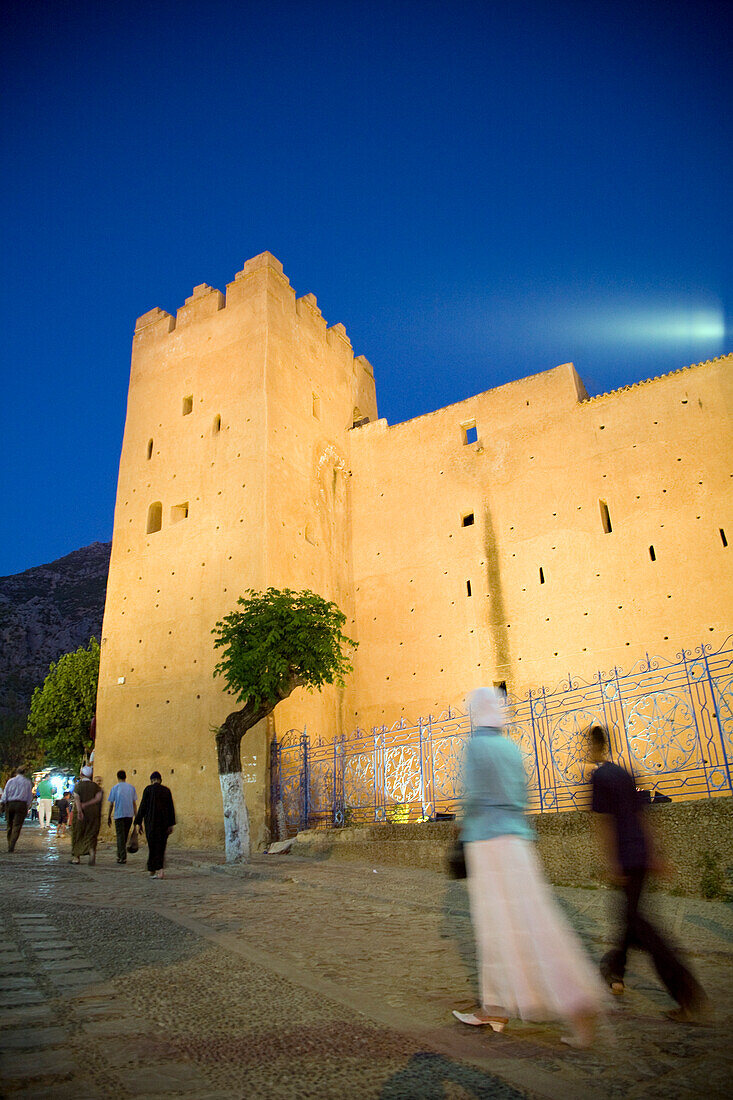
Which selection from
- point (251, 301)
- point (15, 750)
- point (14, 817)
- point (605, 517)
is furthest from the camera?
point (15, 750)

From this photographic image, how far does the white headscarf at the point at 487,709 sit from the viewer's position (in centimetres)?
347

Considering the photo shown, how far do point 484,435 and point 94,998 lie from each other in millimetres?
17186

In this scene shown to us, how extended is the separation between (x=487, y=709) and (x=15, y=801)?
39.0 ft

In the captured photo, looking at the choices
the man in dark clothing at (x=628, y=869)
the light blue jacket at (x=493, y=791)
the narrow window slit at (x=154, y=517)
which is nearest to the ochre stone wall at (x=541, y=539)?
the narrow window slit at (x=154, y=517)

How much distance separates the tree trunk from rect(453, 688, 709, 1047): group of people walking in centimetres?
874

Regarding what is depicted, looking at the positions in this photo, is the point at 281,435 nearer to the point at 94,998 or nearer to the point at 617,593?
the point at 617,593

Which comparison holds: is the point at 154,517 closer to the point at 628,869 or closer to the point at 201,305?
the point at 201,305

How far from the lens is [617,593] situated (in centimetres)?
1581

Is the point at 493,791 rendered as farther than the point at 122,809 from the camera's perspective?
No

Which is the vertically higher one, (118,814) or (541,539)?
(541,539)

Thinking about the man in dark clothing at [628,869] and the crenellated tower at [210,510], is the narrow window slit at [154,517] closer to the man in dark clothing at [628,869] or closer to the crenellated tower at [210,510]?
the crenellated tower at [210,510]

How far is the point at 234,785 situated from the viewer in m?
11.9

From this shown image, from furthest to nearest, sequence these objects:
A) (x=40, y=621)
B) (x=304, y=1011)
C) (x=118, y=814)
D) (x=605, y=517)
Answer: (x=40, y=621), (x=605, y=517), (x=118, y=814), (x=304, y=1011)

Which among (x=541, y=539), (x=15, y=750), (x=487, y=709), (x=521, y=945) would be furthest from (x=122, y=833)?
(x=15, y=750)
